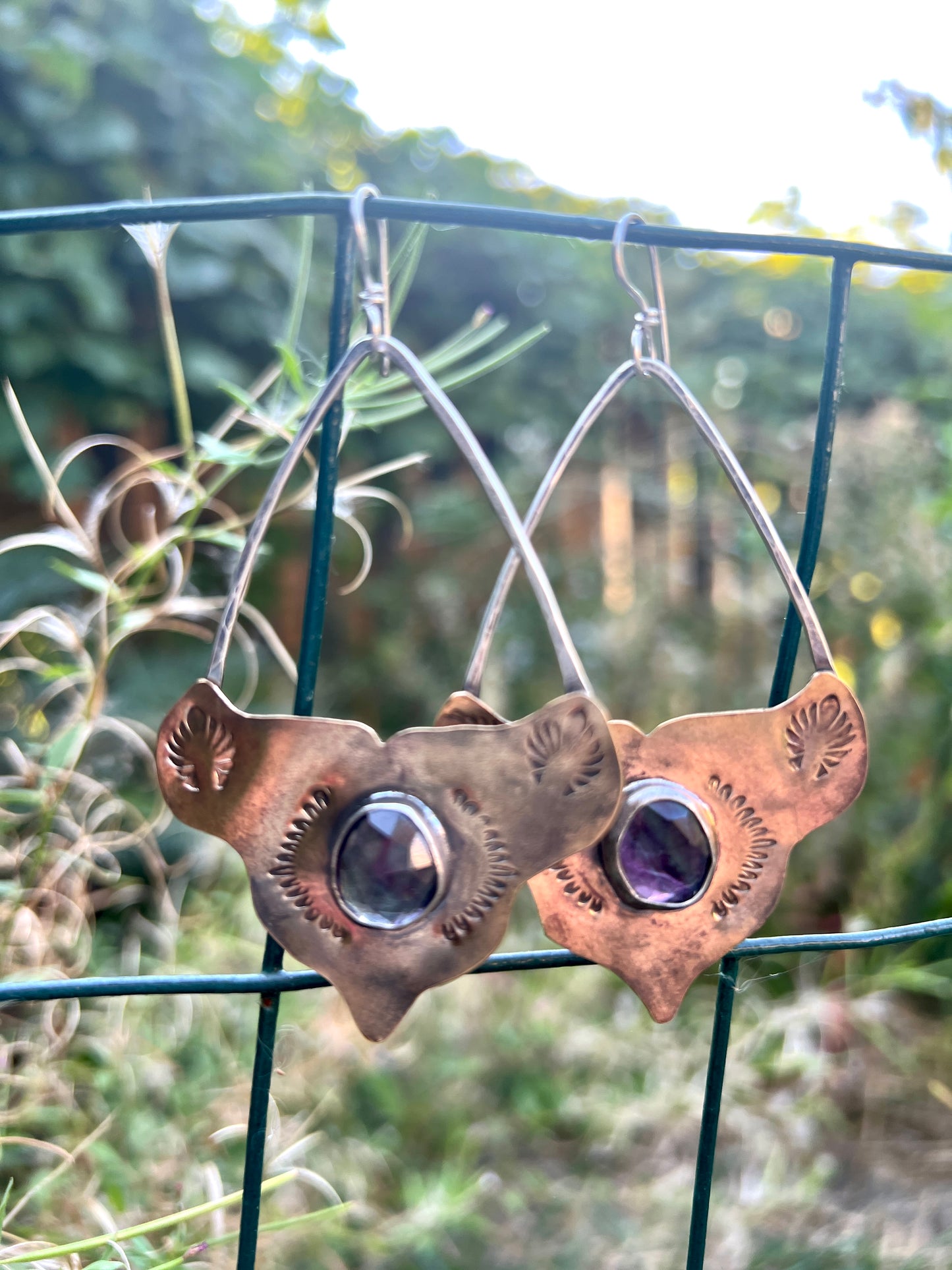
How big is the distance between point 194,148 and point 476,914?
1735 mm

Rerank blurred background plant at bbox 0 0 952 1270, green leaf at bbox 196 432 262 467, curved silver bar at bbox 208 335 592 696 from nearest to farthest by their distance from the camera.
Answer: curved silver bar at bbox 208 335 592 696
green leaf at bbox 196 432 262 467
blurred background plant at bbox 0 0 952 1270

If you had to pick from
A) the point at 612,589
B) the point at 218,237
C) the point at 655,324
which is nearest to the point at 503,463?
the point at 612,589

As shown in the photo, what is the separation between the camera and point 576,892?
0.43 metres

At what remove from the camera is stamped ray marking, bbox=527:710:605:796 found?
357mm

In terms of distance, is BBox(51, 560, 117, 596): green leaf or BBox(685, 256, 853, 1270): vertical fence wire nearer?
BBox(685, 256, 853, 1270): vertical fence wire

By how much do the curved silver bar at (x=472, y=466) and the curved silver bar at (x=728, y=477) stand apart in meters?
0.03

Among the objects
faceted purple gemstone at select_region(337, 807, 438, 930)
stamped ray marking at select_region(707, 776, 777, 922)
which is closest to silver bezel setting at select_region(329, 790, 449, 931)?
faceted purple gemstone at select_region(337, 807, 438, 930)

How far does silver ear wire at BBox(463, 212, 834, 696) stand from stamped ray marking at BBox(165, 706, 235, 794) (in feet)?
0.35

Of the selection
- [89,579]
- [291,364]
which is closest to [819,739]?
[291,364]

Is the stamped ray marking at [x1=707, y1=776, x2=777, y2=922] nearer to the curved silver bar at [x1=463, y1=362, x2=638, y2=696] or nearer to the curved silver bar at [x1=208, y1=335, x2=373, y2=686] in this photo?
the curved silver bar at [x1=463, y1=362, x2=638, y2=696]

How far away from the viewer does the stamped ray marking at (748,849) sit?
42 centimetres

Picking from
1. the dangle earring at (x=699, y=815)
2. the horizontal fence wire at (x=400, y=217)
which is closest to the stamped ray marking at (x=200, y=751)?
the dangle earring at (x=699, y=815)

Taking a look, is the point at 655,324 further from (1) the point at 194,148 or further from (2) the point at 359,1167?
(1) the point at 194,148

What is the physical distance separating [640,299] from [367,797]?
0.25m
